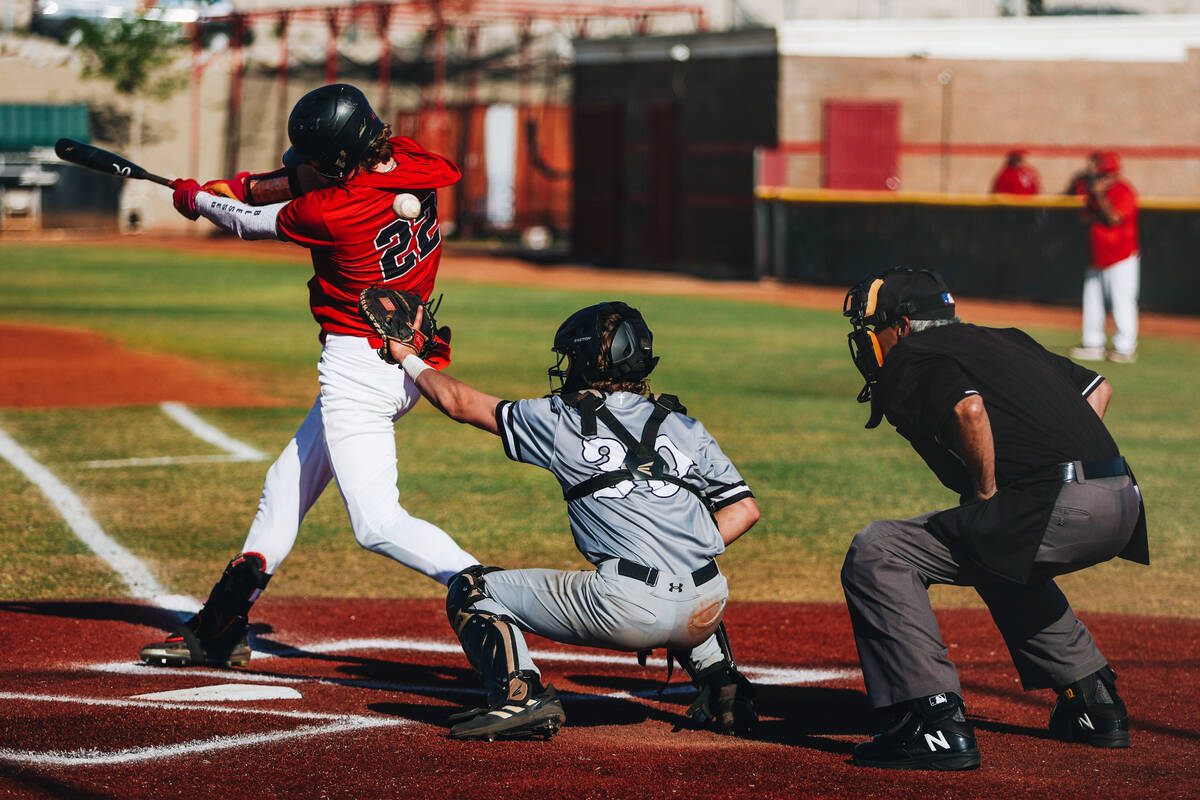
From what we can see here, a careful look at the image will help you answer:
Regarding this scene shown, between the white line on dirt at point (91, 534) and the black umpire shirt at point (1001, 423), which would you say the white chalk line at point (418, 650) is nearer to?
the white line on dirt at point (91, 534)

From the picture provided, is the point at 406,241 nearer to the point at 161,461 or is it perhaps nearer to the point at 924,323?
the point at 924,323

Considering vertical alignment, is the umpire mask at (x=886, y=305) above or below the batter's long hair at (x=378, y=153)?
below

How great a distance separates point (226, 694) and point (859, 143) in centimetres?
2447

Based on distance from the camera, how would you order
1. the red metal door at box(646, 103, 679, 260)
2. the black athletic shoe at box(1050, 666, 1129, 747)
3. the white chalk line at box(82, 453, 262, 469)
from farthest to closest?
the red metal door at box(646, 103, 679, 260) < the white chalk line at box(82, 453, 262, 469) < the black athletic shoe at box(1050, 666, 1129, 747)

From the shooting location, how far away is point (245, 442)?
11523 millimetres

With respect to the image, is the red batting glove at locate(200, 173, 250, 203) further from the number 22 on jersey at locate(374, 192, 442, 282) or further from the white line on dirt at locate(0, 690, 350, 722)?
the white line on dirt at locate(0, 690, 350, 722)

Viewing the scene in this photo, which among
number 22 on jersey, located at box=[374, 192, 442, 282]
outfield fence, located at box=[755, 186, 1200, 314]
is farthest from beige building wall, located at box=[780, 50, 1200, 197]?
number 22 on jersey, located at box=[374, 192, 442, 282]

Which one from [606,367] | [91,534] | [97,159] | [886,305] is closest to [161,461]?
[91,534]

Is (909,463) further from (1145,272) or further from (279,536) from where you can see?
(1145,272)

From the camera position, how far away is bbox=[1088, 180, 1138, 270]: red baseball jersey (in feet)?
54.7

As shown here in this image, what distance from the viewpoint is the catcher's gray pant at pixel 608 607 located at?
4844mm

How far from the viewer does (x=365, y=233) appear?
18.4 ft

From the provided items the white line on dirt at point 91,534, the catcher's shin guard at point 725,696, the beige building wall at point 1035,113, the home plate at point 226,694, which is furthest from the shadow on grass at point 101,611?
the beige building wall at point 1035,113

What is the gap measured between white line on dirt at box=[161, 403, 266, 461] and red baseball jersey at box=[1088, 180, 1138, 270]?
942 cm
